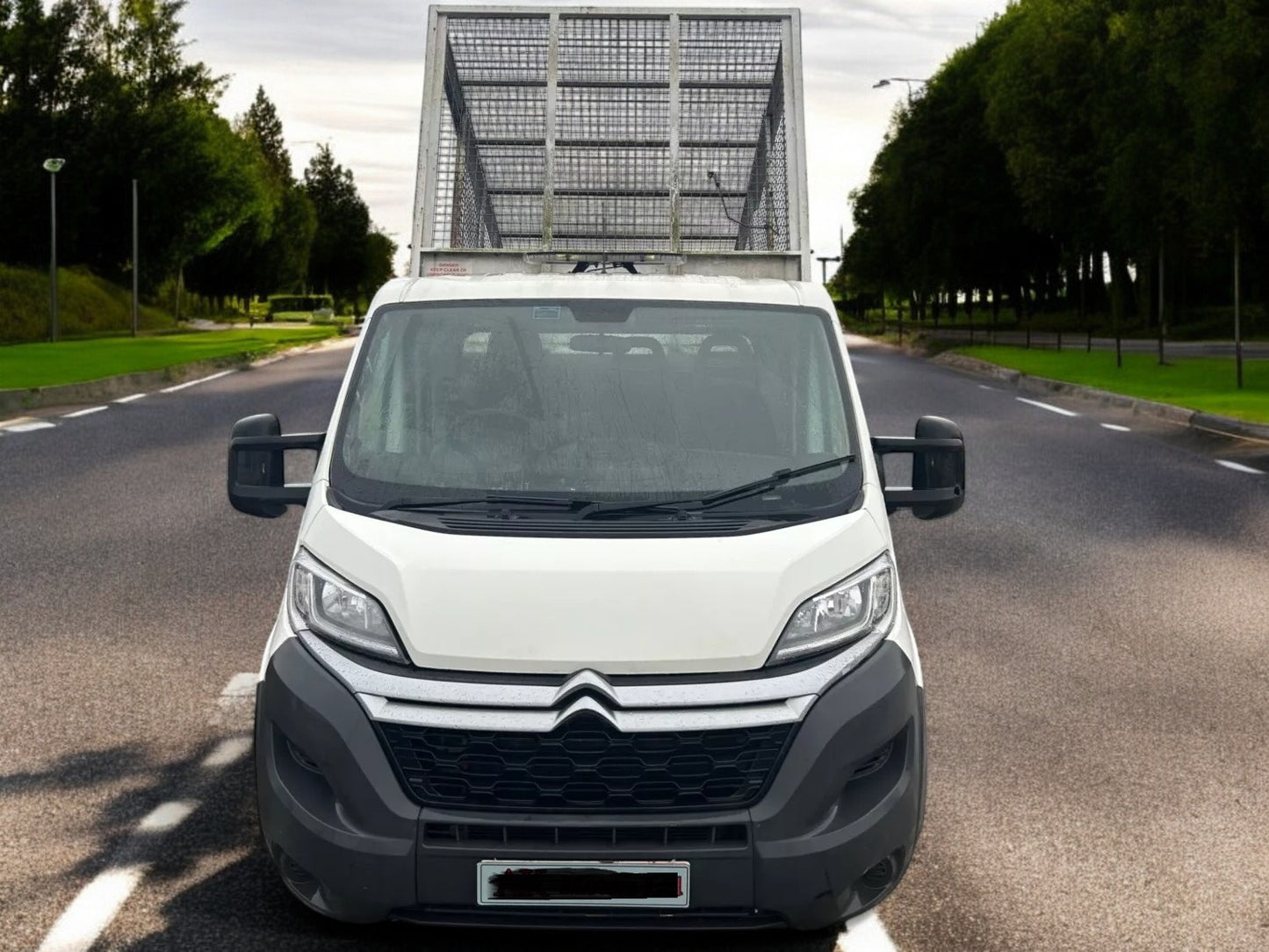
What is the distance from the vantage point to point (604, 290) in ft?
17.5

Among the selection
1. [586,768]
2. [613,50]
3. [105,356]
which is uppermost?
[613,50]

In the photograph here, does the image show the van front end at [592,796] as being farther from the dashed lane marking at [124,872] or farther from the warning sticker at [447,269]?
the warning sticker at [447,269]

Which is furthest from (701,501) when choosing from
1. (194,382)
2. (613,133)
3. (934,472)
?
(194,382)

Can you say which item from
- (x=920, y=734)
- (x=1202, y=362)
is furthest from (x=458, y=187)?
(x=1202, y=362)

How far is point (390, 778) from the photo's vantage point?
3.96 meters

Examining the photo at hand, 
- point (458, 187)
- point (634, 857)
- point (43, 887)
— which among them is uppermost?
point (458, 187)

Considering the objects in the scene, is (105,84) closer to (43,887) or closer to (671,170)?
(671,170)

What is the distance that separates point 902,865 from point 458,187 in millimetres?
5292

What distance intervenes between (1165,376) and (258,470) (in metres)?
28.0

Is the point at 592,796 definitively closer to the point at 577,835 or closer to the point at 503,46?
the point at 577,835

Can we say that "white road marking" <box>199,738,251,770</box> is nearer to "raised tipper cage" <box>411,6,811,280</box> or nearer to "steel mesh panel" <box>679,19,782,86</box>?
"raised tipper cage" <box>411,6,811,280</box>

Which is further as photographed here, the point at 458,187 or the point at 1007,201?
the point at 1007,201

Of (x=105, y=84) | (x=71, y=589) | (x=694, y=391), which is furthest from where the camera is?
(x=105, y=84)

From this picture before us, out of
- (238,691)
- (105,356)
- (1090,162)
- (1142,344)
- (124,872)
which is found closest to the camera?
(124,872)
